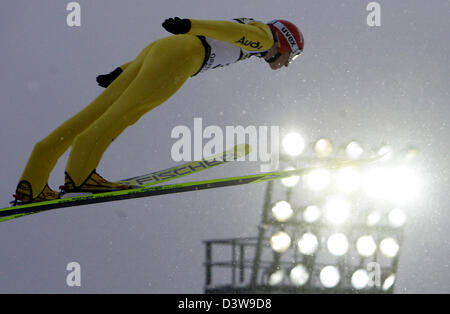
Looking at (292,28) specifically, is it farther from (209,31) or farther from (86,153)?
(86,153)

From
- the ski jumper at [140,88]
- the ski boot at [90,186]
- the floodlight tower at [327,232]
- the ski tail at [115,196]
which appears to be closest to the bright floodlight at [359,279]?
the floodlight tower at [327,232]

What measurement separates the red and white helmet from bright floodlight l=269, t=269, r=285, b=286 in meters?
3.85

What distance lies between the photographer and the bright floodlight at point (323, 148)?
7035 millimetres

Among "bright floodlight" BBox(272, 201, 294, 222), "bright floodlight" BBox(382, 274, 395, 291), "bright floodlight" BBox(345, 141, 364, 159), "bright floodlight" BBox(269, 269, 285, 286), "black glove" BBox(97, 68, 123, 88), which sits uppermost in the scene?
"bright floodlight" BBox(345, 141, 364, 159)

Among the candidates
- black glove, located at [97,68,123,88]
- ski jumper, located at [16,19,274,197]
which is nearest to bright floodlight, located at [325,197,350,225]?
ski jumper, located at [16,19,274,197]

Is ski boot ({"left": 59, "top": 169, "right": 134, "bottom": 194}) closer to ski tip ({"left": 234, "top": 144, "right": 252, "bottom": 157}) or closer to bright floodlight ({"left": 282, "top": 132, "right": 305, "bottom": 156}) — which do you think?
ski tip ({"left": 234, "top": 144, "right": 252, "bottom": 157})

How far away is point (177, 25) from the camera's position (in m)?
2.68

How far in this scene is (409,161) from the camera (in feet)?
22.7

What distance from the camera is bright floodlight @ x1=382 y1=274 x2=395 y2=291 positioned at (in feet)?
23.3

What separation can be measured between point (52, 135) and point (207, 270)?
4.11m

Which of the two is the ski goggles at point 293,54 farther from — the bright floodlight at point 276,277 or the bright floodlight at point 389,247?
the bright floodlight at point 389,247

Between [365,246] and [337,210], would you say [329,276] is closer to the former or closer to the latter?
[365,246]

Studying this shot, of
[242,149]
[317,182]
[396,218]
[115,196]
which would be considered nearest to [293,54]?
[242,149]

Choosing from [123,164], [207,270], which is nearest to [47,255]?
[123,164]
